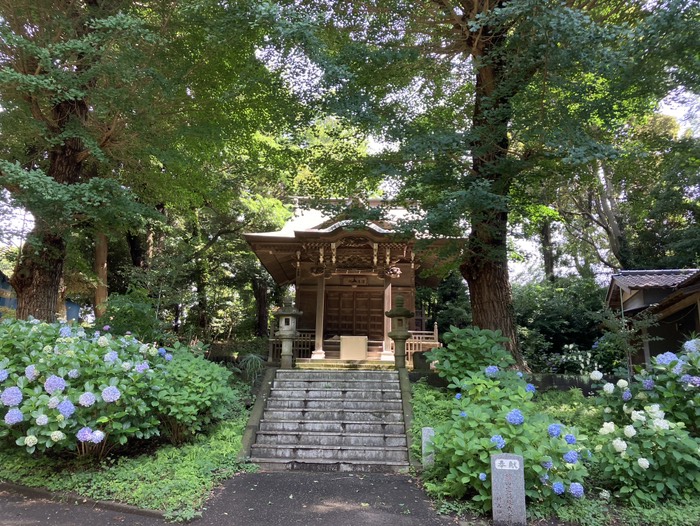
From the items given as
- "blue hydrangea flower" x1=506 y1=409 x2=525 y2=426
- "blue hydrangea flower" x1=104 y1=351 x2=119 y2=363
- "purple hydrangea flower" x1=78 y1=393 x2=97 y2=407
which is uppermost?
"blue hydrangea flower" x1=104 y1=351 x2=119 y2=363

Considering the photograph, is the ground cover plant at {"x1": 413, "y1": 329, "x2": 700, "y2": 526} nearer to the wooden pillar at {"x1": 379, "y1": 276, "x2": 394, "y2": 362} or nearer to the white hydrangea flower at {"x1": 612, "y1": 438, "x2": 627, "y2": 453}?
the white hydrangea flower at {"x1": 612, "y1": 438, "x2": 627, "y2": 453}

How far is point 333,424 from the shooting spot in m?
6.69

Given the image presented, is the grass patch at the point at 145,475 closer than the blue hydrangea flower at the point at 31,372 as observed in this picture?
Yes

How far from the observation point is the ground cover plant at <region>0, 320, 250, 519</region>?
4477 mm

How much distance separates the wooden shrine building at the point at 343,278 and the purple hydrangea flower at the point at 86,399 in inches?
222

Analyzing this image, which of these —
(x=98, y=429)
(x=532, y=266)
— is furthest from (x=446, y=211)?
(x=532, y=266)

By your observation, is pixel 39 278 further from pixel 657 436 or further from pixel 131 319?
pixel 657 436

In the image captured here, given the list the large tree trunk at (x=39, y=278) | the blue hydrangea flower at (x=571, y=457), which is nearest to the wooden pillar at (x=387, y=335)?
the blue hydrangea flower at (x=571, y=457)

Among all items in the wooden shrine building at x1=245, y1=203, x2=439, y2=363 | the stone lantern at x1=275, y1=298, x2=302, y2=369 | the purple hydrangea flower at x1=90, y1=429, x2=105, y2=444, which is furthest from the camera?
the wooden shrine building at x1=245, y1=203, x2=439, y2=363

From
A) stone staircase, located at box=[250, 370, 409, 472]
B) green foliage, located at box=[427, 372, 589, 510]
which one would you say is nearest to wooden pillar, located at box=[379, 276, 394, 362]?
stone staircase, located at box=[250, 370, 409, 472]

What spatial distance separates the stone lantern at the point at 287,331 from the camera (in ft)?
30.2

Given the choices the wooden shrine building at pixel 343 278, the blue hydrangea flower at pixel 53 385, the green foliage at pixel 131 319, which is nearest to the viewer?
the blue hydrangea flower at pixel 53 385

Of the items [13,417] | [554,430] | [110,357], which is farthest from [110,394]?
[554,430]

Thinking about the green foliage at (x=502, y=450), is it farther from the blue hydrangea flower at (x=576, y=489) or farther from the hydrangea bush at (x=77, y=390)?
the hydrangea bush at (x=77, y=390)
